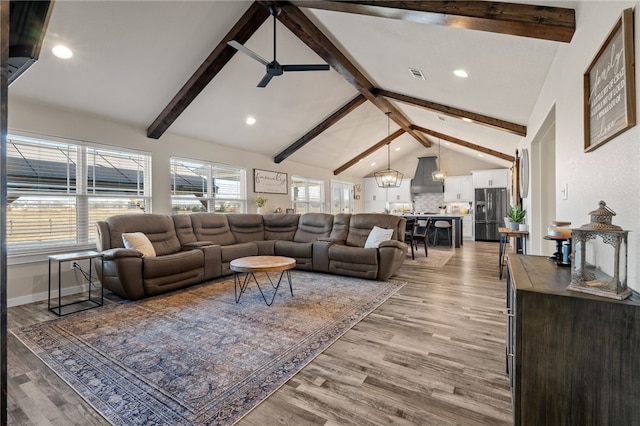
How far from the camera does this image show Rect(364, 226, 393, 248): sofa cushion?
474 centimetres

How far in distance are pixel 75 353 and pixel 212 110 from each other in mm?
4249

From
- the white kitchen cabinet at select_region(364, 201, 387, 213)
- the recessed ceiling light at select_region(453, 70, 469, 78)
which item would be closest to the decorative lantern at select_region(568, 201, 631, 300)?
the recessed ceiling light at select_region(453, 70, 469, 78)

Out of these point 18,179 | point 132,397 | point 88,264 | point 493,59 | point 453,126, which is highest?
point 453,126

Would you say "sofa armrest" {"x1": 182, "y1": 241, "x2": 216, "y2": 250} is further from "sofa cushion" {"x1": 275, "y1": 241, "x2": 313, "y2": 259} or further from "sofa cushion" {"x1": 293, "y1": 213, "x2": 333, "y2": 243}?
"sofa cushion" {"x1": 293, "y1": 213, "x2": 333, "y2": 243}

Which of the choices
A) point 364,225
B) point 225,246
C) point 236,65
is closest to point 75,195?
point 225,246

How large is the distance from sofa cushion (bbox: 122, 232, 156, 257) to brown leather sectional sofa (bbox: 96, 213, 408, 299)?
13cm

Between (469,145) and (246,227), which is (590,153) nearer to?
(246,227)

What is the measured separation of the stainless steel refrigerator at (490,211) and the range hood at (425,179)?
145 centimetres

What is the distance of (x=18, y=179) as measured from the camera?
11.9ft

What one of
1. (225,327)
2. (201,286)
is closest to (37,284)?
(201,286)

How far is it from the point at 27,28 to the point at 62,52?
3041 mm

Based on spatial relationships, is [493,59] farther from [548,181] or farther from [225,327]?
[225,327]

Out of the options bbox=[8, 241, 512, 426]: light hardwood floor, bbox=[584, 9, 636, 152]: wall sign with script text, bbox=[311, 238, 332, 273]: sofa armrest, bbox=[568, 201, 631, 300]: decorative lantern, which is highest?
bbox=[584, 9, 636, 152]: wall sign with script text

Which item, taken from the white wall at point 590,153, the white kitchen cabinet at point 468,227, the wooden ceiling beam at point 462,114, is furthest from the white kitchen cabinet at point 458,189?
the white wall at point 590,153
